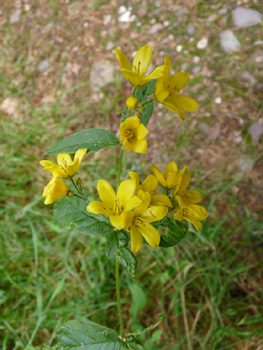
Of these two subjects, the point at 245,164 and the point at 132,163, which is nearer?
the point at 245,164

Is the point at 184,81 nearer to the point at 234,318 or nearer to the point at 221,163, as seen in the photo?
the point at 221,163

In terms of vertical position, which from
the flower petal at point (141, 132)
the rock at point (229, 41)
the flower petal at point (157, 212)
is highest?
the flower petal at point (141, 132)

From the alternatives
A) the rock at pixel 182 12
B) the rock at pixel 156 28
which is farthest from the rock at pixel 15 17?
the rock at pixel 182 12

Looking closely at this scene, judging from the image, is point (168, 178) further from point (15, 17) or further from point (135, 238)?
point (15, 17)

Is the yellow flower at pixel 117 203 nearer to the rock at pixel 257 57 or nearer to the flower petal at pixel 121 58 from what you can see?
the flower petal at pixel 121 58

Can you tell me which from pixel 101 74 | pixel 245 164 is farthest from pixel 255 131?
pixel 101 74

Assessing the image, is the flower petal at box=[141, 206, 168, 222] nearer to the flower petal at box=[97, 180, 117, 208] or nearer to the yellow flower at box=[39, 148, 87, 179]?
the flower petal at box=[97, 180, 117, 208]
